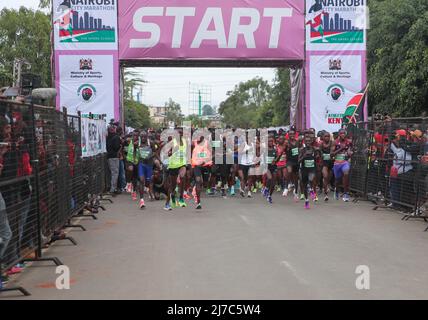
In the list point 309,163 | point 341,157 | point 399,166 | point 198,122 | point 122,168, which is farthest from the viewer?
point 198,122

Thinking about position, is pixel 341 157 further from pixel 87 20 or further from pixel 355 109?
pixel 87 20

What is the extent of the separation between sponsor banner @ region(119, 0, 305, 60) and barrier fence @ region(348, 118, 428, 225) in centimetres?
493

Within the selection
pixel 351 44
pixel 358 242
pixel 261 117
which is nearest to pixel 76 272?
pixel 358 242

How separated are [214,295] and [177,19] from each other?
15.9m

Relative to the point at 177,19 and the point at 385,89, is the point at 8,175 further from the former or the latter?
the point at 385,89

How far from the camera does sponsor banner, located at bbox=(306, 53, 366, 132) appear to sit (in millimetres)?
21781

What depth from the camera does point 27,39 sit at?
4106 centimetres

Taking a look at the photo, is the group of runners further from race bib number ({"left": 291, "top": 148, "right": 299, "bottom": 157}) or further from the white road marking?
the white road marking

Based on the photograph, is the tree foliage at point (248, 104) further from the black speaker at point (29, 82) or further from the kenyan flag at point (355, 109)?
the black speaker at point (29, 82)

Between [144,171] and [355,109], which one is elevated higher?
[355,109]

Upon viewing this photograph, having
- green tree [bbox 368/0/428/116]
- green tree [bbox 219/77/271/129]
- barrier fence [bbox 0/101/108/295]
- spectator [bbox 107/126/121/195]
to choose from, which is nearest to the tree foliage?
green tree [bbox 219/77/271/129]

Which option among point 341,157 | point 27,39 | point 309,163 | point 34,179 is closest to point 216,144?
point 341,157

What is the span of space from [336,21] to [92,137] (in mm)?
10661
